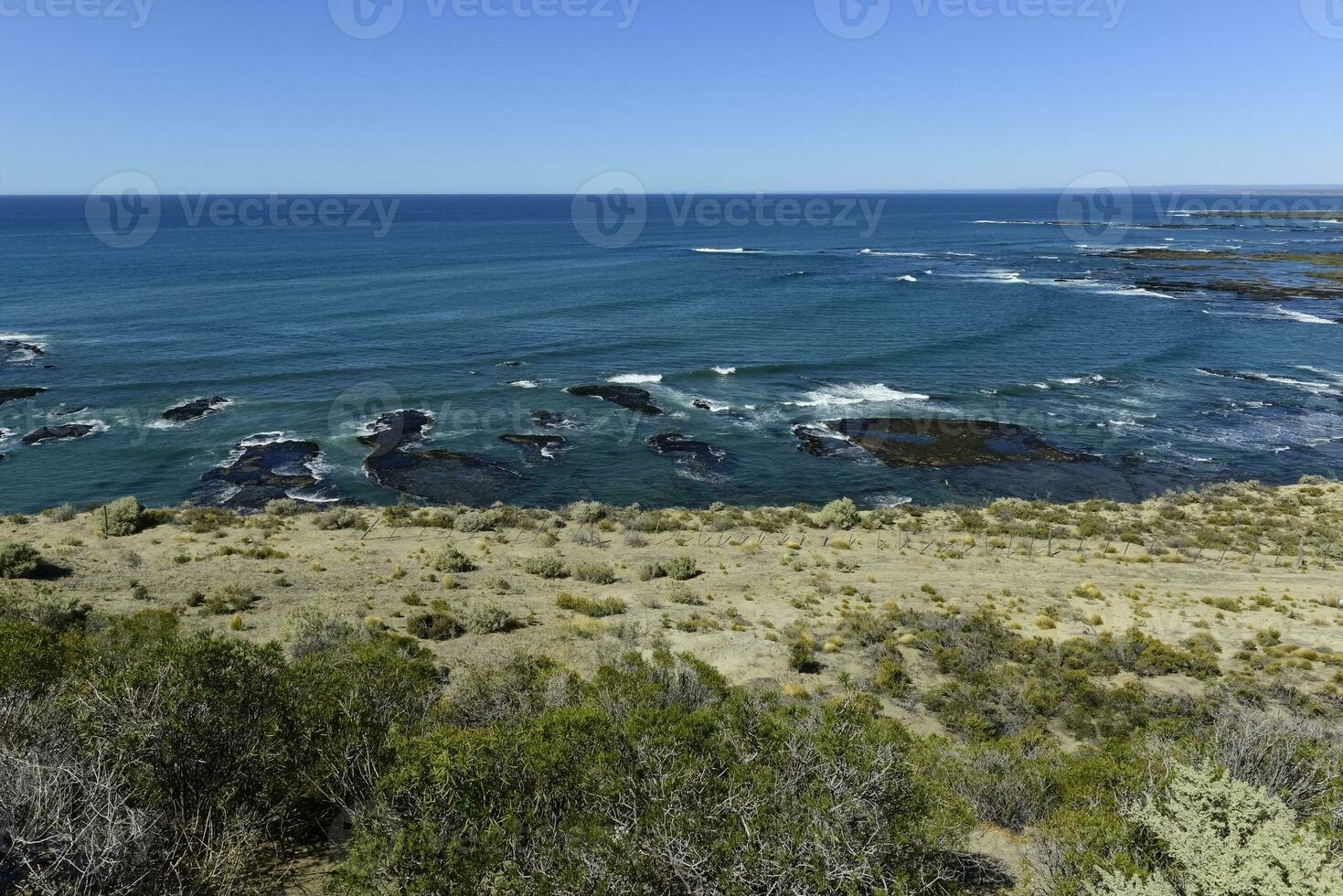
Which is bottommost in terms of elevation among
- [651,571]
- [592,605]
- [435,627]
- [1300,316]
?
[651,571]

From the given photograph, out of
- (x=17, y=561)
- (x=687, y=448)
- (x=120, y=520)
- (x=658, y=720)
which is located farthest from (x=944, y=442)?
(x=17, y=561)

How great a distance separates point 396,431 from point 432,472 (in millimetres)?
6895

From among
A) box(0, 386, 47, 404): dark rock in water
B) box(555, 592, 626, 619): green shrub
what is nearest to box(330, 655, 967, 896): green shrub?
box(555, 592, 626, 619): green shrub

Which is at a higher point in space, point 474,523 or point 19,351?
point 19,351

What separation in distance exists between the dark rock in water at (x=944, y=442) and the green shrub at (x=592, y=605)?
25.1 metres

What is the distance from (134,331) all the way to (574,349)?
41.4 metres

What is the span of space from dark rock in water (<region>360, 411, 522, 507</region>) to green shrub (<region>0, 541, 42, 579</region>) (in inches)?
661

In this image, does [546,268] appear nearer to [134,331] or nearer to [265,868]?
[134,331]

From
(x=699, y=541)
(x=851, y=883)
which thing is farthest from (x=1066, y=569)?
(x=851, y=883)

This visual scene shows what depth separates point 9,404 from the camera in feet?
169

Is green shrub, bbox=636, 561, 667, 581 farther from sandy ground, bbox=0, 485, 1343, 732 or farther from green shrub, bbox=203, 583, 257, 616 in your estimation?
green shrub, bbox=203, 583, 257, 616

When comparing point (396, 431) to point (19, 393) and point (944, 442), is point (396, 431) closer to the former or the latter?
point (19, 393)

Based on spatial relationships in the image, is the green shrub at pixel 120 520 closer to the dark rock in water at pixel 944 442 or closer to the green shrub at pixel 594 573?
the green shrub at pixel 594 573

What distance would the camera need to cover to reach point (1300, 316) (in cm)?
8419
